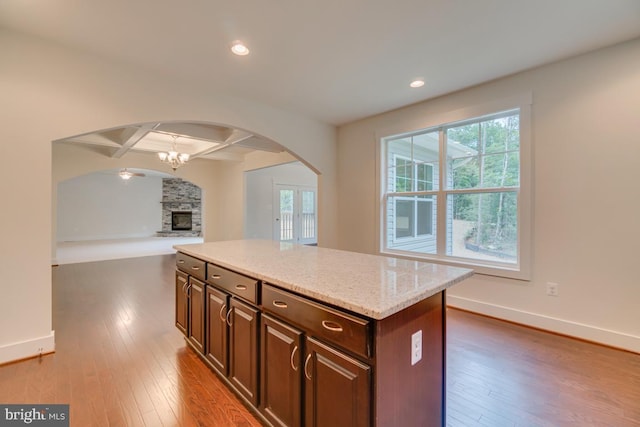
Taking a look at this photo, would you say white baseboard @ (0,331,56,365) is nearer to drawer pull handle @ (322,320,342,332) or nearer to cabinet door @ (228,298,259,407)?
cabinet door @ (228,298,259,407)

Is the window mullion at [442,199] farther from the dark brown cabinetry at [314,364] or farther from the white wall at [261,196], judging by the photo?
the white wall at [261,196]

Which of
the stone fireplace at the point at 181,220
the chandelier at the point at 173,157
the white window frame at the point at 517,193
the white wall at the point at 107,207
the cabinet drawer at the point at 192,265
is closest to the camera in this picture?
the cabinet drawer at the point at 192,265

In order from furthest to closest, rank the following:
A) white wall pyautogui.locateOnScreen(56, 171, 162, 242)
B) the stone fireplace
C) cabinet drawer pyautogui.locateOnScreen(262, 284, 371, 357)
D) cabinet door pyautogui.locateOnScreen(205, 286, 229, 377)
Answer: the stone fireplace
white wall pyautogui.locateOnScreen(56, 171, 162, 242)
cabinet door pyautogui.locateOnScreen(205, 286, 229, 377)
cabinet drawer pyautogui.locateOnScreen(262, 284, 371, 357)

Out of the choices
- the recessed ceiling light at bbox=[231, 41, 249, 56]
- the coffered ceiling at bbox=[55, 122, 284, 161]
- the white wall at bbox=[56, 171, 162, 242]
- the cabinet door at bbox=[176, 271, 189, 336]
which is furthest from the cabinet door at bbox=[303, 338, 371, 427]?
the white wall at bbox=[56, 171, 162, 242]

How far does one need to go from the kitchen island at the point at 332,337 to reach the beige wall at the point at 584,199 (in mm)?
2023

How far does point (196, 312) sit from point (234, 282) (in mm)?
780

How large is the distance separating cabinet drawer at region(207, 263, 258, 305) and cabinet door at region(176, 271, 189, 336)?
0.56 metres

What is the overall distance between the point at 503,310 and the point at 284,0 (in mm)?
3669

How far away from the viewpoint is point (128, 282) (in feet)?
15.6

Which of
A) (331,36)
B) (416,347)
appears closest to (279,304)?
(416,347)

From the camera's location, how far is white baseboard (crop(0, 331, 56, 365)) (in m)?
2.23

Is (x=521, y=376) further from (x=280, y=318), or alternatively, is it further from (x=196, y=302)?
(x=196, y=302)

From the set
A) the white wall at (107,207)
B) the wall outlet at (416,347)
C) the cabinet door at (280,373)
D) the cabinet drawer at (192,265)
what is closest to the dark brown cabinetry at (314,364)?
the cabinet door at (280,373)

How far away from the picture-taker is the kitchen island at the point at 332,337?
108 centimetres
